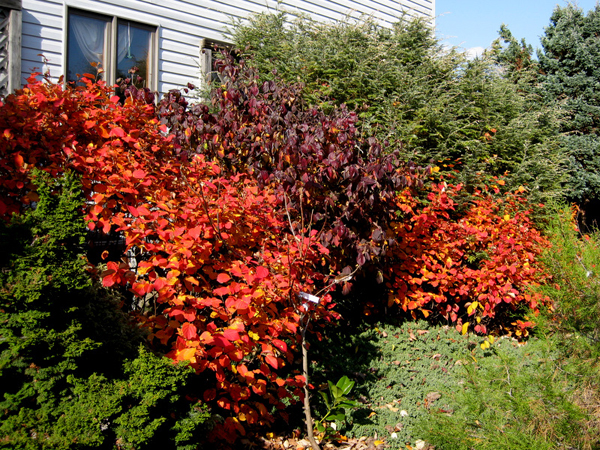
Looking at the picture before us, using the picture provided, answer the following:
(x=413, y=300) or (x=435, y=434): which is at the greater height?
(x=413, y=300)

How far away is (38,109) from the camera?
118 inches

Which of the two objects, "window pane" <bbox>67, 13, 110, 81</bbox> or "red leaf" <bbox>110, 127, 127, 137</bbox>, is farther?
"window pane" <bbox>67, 13, 110, 81</bbox>

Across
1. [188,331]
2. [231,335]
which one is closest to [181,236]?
[188,331]

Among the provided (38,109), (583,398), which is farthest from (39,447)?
(583,398)

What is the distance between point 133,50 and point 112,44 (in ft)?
0.99

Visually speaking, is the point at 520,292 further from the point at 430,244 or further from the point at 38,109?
the point at 38,109

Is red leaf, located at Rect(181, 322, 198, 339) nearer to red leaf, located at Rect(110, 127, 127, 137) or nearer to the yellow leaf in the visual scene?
red leaf, located at Rect(110, 127, 127, 137)

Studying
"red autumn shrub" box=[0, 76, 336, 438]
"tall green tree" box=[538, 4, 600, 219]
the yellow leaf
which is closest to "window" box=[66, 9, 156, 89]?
"red autumn shrub" box=[0, 76, 336, 438]

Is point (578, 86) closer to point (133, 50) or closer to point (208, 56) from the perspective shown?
point (208, 56)

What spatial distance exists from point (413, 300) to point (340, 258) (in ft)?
5.01

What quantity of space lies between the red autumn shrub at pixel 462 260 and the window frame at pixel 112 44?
13.2 ft

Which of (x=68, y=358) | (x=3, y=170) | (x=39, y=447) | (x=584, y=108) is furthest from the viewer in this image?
(x=584, y=108)

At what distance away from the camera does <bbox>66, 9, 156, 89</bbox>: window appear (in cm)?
610

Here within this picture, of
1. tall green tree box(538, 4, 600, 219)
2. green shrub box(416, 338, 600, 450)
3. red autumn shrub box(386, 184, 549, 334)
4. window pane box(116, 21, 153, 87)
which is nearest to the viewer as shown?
green shrub box(416, 338, 600, 450)
